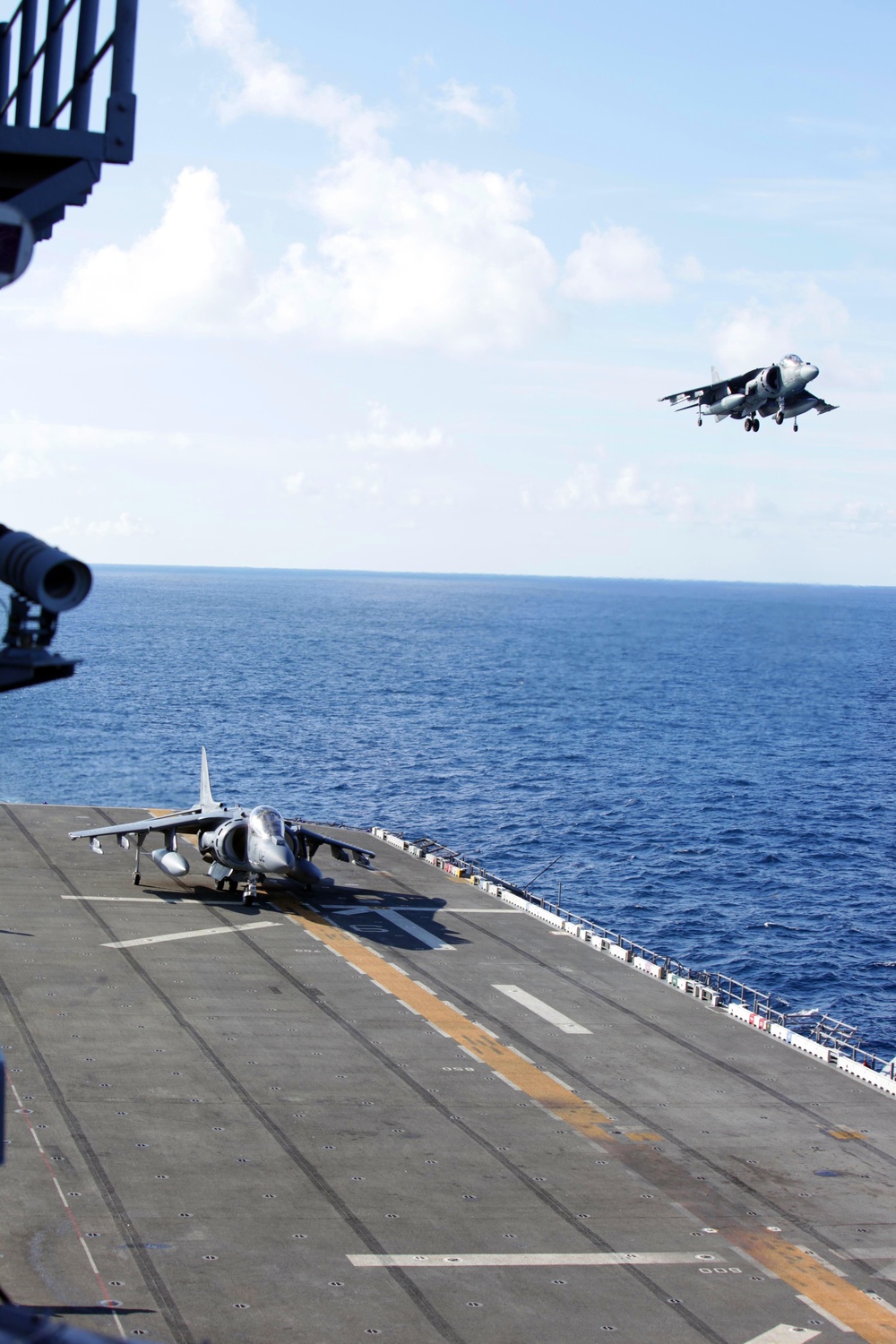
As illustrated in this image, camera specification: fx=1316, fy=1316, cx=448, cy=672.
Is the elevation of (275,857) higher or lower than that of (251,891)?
higher

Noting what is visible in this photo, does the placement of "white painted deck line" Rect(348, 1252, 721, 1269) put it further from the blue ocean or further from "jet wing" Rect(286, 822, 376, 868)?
"jet wing" Rect(286, 822, 376, 868)

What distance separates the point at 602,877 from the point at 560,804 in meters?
19.0

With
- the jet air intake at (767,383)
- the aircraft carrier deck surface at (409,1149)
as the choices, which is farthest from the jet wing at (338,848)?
the jet air intake at (767,383)

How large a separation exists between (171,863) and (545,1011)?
17632mm

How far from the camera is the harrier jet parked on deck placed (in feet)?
165

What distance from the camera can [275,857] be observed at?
49.7 metres

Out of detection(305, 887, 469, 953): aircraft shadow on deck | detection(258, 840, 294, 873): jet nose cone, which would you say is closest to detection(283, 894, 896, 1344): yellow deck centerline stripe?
detection(305, 887, 469, 953): aircraft shadow on deck

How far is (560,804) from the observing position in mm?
95812

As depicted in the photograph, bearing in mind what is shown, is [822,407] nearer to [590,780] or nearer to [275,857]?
[275,857]

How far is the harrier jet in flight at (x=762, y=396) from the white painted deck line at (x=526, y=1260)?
82.4ft

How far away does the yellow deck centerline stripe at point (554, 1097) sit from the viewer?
83.9ft

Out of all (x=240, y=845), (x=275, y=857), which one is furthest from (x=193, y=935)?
(x=240, y=845)

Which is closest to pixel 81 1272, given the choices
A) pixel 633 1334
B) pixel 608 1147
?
pixel 633 1334

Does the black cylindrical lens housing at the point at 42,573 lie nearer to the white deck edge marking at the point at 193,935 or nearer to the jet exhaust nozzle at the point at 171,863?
the white deck edge marking at the point at 193,935
